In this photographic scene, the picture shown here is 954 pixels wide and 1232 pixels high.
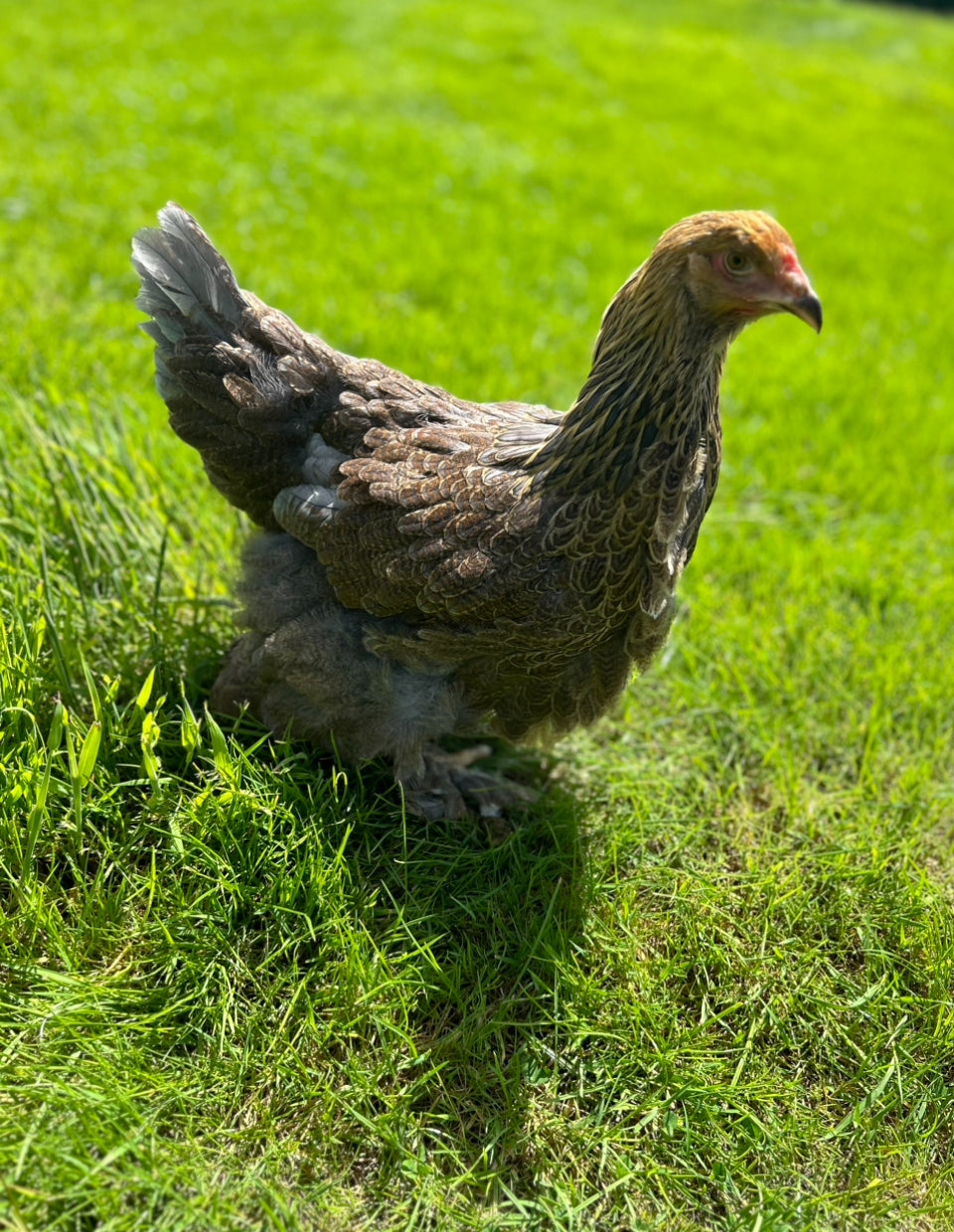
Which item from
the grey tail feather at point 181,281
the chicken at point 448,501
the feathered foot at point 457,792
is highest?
the grey tail feather at point 181,281

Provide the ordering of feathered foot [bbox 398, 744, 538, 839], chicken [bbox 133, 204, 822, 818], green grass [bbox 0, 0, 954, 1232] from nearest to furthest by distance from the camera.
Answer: green grass [bbox 0, 0, 954, 1232]
chicken [bbox 133, 204, 822, 818]
feathered foot [bbox 398, 744, 538, 839]

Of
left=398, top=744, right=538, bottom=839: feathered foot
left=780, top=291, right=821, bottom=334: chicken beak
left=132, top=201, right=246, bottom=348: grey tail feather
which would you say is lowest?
left=398, top=744, right=538, bottom=839: feathered foot

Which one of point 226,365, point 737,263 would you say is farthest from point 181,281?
point 737,263

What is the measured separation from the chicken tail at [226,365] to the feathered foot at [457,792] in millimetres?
1006

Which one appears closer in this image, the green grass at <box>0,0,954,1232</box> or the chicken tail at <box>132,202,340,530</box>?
the green grass at <box>0,0,954,1232</box>

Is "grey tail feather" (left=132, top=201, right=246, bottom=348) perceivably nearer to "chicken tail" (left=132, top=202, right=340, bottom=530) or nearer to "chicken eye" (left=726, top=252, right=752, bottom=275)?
"chicken tail" (left=132, top=202, right=340, bottom=530)

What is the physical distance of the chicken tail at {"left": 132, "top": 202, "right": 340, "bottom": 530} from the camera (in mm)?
2672

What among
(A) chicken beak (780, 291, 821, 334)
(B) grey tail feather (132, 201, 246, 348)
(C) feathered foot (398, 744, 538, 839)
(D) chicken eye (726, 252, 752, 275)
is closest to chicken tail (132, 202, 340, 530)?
(B) grey tail feather (132, 201, 246, 348)

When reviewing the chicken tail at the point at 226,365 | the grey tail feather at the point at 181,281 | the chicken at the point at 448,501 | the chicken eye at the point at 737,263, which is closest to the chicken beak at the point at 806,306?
the chicken at the point at 448,501

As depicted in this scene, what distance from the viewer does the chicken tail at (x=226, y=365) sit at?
2.67 meters

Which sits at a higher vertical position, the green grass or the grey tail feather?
the grey tail feather

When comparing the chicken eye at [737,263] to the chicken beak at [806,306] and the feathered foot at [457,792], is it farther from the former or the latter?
the feathered foot at [457,792]

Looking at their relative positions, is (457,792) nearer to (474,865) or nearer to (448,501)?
(474,865)

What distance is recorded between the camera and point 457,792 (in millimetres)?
2971
